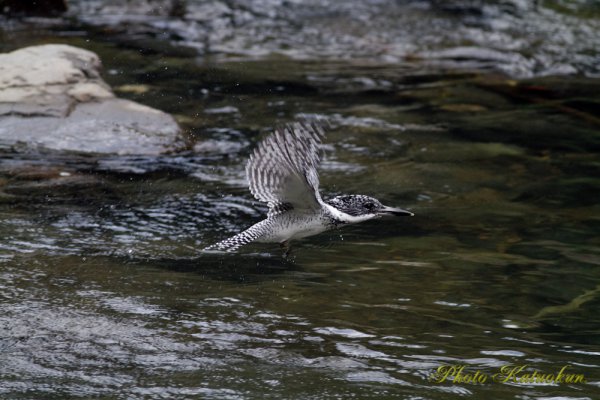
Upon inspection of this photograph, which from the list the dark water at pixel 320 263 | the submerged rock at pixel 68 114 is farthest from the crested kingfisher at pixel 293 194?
the submerged rock at pixel 68 114

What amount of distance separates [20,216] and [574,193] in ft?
14.3

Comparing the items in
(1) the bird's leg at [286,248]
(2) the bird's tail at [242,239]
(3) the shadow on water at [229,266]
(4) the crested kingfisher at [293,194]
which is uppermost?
Answer: (4) the crested kingfisher at [293,194]

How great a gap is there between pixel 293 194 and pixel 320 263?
71cm

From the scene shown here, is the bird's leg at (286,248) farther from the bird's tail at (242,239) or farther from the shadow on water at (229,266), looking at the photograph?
the bird's tail at (242,239)

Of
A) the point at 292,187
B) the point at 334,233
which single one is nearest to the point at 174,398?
the point at 292,187

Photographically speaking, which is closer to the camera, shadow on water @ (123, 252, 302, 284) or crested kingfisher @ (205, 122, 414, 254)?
crested kingfisher @ (205, 122, 414, 254)

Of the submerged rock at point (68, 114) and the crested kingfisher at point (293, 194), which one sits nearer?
the crested kingfisher at point (293, 194)

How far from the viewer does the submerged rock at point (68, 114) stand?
826 cm

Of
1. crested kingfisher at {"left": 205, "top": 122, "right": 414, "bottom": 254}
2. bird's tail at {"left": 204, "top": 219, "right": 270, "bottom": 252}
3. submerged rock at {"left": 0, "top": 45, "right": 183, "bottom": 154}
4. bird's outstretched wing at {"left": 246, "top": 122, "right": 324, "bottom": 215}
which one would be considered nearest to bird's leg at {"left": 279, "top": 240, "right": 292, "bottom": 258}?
crested kingfisher at {"left": 205, "top": 122, "right": 414, "bottom": 254}

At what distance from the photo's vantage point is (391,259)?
6207mm

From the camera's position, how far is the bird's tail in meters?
5.70

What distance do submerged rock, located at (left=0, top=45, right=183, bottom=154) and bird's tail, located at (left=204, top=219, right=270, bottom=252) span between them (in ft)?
9.07

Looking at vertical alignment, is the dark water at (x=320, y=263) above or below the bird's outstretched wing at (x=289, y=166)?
below

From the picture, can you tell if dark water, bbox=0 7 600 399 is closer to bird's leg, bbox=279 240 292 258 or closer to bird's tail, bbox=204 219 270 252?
bird's leg, bbox=279 240 292 258
